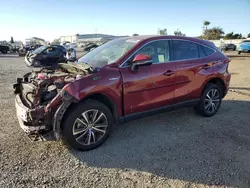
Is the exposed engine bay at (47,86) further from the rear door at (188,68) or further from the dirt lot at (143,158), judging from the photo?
the rear door at (188,68)

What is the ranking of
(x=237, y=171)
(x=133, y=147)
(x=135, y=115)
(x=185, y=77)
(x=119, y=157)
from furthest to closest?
(x=185, y=77) → (x=135, y=115) → (x=133, y=147) → (x=119, y=157) → (x=237, y=171)

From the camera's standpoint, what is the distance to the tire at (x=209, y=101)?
5.04 metres

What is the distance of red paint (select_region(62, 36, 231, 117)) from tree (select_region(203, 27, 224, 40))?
66.1 meters

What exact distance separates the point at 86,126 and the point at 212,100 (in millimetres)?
3113

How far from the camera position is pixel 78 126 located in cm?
346

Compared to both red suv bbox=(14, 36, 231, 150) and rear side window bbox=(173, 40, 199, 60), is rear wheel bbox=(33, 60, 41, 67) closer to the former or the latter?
red suv bbox=(14, 36, 231, 150)

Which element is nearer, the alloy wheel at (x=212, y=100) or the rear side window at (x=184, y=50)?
the rear side window at (x=184, y=50)

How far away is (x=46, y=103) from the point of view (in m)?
3.38

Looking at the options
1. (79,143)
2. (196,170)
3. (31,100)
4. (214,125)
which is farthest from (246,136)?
(31,100)

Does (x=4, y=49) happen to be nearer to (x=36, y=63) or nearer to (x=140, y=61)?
(x=36, y=63)

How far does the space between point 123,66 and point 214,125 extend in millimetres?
2389

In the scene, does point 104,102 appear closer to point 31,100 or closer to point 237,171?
point 31,100

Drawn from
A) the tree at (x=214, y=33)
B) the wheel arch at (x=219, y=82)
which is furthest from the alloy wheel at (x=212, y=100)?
the tree at (x=214, y=33)

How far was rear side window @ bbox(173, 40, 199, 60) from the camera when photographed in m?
4.50
